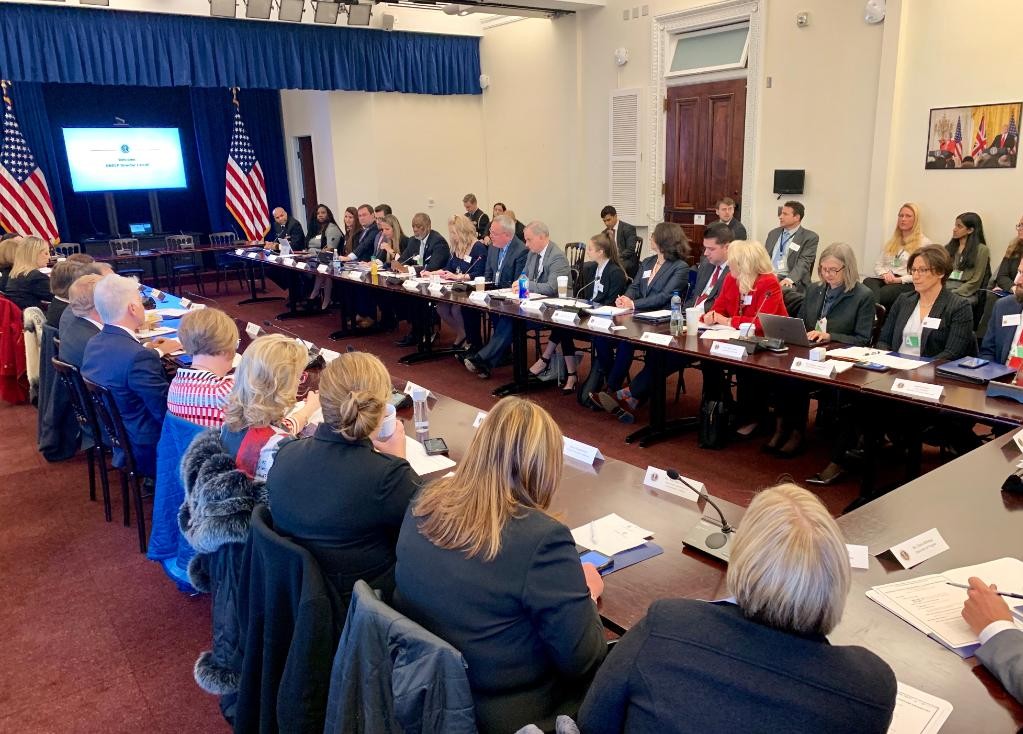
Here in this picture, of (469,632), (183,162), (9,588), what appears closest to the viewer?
(469,632)

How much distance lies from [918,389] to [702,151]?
5366 mm

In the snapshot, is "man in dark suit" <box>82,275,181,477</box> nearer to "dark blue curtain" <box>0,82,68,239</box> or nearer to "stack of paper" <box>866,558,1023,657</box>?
"stack of paper" <box>866,558,1023,657</box>

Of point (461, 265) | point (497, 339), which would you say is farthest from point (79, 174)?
point (497, 339)

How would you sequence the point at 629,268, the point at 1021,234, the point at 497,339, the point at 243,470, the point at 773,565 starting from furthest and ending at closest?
1. the point at 629,268
2. the point at 497,339
3. the point at 1021,234
4. the point at 243,470
5. the point at 773,565

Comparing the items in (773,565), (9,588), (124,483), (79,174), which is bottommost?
(9,588)

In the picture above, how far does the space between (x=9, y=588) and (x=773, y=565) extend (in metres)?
3.36

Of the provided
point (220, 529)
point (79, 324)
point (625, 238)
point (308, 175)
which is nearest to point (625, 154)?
point (625, 238)

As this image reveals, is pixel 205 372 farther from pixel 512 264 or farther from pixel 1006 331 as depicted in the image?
pixel 512 264

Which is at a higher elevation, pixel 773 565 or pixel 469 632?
pixel 773 565

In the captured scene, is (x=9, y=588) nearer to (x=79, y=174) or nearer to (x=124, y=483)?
(x=124, y=483)

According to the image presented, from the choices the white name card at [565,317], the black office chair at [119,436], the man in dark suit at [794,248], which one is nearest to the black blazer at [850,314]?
the white name card at [565,317]

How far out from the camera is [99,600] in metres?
3.10

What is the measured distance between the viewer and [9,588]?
3.21 meters

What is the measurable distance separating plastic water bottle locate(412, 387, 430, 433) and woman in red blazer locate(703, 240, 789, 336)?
2.17 metres
